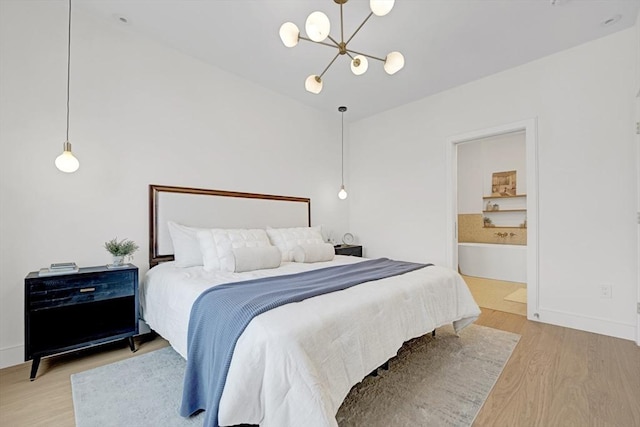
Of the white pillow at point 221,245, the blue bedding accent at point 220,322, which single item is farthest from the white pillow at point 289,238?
the blue bedding accent at point 220,322

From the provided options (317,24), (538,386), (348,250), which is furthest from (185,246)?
(538,386)

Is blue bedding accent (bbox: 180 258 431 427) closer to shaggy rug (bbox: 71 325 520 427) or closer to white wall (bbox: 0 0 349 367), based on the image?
shaggy rug (bbox: 71 325 520 427)

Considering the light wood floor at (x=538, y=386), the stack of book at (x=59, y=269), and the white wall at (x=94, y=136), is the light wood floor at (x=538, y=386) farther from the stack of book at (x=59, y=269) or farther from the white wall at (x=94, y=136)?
the stack of book at (x=59, y=269)

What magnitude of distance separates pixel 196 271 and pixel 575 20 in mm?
4007

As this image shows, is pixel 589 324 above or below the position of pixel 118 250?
below

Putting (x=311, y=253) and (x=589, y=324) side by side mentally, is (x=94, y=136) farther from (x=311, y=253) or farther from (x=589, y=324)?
(x=589, y=324)

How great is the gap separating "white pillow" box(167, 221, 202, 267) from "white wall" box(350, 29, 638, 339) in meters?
3.13

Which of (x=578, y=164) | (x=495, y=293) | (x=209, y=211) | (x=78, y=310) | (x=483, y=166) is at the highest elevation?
(x=483, y=166)

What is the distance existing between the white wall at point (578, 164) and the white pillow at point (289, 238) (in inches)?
74.5

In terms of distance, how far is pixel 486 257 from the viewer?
17.9 feet

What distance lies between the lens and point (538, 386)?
192 centimetres

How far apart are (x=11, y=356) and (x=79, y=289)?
75 cm

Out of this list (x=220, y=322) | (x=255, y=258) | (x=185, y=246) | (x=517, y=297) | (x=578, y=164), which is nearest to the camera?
(x=220, y=322)

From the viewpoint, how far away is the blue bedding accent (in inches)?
52.1
